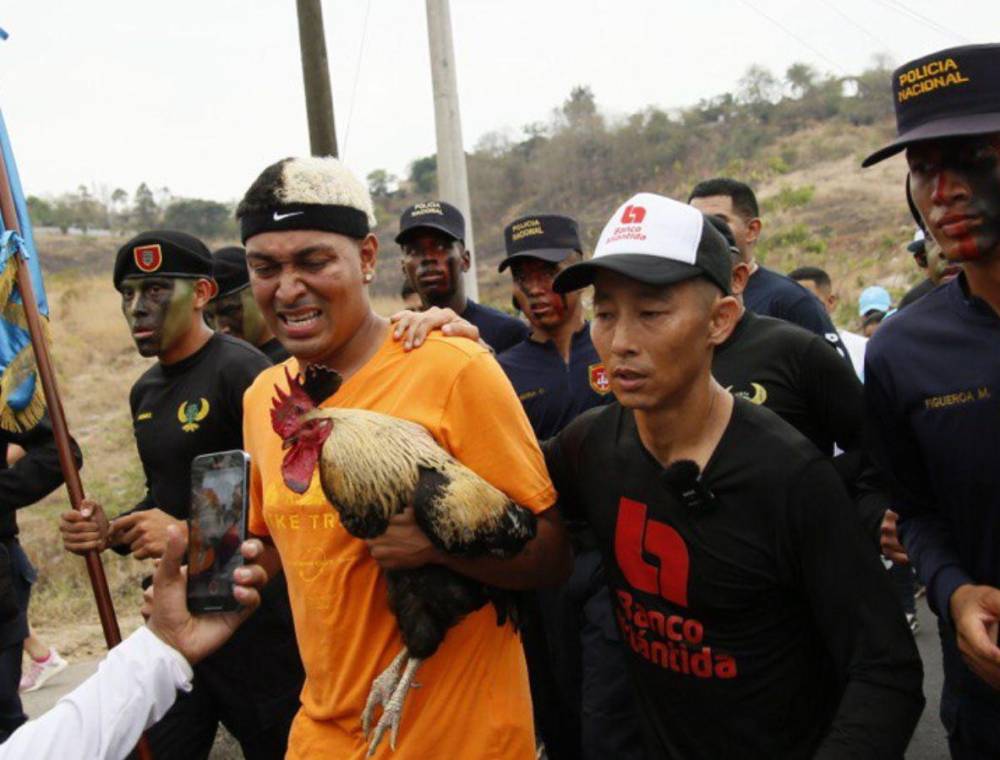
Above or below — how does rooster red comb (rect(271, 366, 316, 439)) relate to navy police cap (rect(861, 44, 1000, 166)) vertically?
below

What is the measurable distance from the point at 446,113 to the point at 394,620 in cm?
895

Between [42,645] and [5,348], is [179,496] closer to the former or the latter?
[5,348]

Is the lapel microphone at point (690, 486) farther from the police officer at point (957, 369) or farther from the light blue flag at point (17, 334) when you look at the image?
the light blue flag at point (17, 334)

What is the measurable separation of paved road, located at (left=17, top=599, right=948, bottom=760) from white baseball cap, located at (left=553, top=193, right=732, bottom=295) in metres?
3.77

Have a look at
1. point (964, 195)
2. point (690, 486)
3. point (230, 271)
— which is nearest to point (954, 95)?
point (964, 195)

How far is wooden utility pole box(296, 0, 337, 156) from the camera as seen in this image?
31.1ft

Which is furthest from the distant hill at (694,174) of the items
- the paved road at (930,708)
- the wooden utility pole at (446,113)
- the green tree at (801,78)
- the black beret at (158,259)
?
the black beret at (158,259)

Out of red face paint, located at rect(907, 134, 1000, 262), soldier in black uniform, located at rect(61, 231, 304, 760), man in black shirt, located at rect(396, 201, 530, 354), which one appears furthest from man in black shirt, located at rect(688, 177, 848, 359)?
soldier in black uniform, located at rect(61, 231, 304, 760)

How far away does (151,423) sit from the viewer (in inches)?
174

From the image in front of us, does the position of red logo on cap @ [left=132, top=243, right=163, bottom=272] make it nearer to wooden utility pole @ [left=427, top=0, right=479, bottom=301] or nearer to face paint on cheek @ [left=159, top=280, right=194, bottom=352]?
face paint on cheek @ [left=159, top=280, right=194, bottom=352]

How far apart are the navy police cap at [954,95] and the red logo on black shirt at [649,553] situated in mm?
1173

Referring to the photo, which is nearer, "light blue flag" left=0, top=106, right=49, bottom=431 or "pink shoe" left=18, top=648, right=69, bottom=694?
"light blue flag" left=0, top=106, right=49, bottom=431

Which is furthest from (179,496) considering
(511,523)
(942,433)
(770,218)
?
(770,218)

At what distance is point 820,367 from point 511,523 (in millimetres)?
1652
